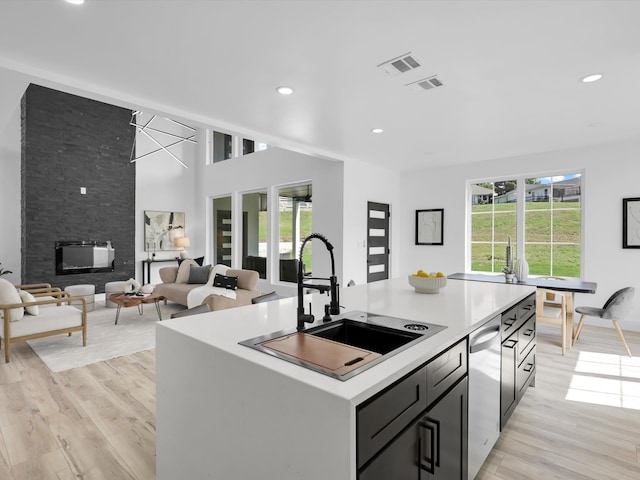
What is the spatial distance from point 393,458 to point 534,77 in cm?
→ 315

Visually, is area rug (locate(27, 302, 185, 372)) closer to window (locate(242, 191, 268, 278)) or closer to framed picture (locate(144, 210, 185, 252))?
window (locate(242, 191, 268, 278))

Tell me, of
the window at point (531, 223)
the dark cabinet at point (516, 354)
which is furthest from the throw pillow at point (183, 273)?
the dark cabinet at point (516, 354)

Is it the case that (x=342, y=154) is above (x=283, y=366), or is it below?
above

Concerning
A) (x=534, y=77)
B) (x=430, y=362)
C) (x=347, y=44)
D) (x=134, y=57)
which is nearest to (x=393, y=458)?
(x=430, y=362)

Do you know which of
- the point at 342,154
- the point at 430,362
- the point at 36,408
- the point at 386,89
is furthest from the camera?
the point at 342,154

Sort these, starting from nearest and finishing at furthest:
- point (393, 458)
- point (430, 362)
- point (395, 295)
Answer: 1. point (393, 458)
2. point (430, 362)
3. point (395, 295)

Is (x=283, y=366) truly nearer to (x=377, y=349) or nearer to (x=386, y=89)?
(x=377, y=349)

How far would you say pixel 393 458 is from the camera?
1.08 metres

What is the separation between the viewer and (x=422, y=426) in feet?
4.03

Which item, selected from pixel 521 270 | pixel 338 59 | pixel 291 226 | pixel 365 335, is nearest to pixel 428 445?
pixel 365 335

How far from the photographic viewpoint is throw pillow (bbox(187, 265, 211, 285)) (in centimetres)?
625

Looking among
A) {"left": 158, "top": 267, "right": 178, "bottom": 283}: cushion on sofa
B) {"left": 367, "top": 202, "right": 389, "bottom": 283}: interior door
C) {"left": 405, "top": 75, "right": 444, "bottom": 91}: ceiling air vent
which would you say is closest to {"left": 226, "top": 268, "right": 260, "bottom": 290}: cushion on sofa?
{"left": 158, "top": 267, "right": 178, "bottom": 283}: cushion on sofa

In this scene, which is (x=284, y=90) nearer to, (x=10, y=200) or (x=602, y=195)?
(x=602, y=195)

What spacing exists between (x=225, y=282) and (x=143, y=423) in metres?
3.42
